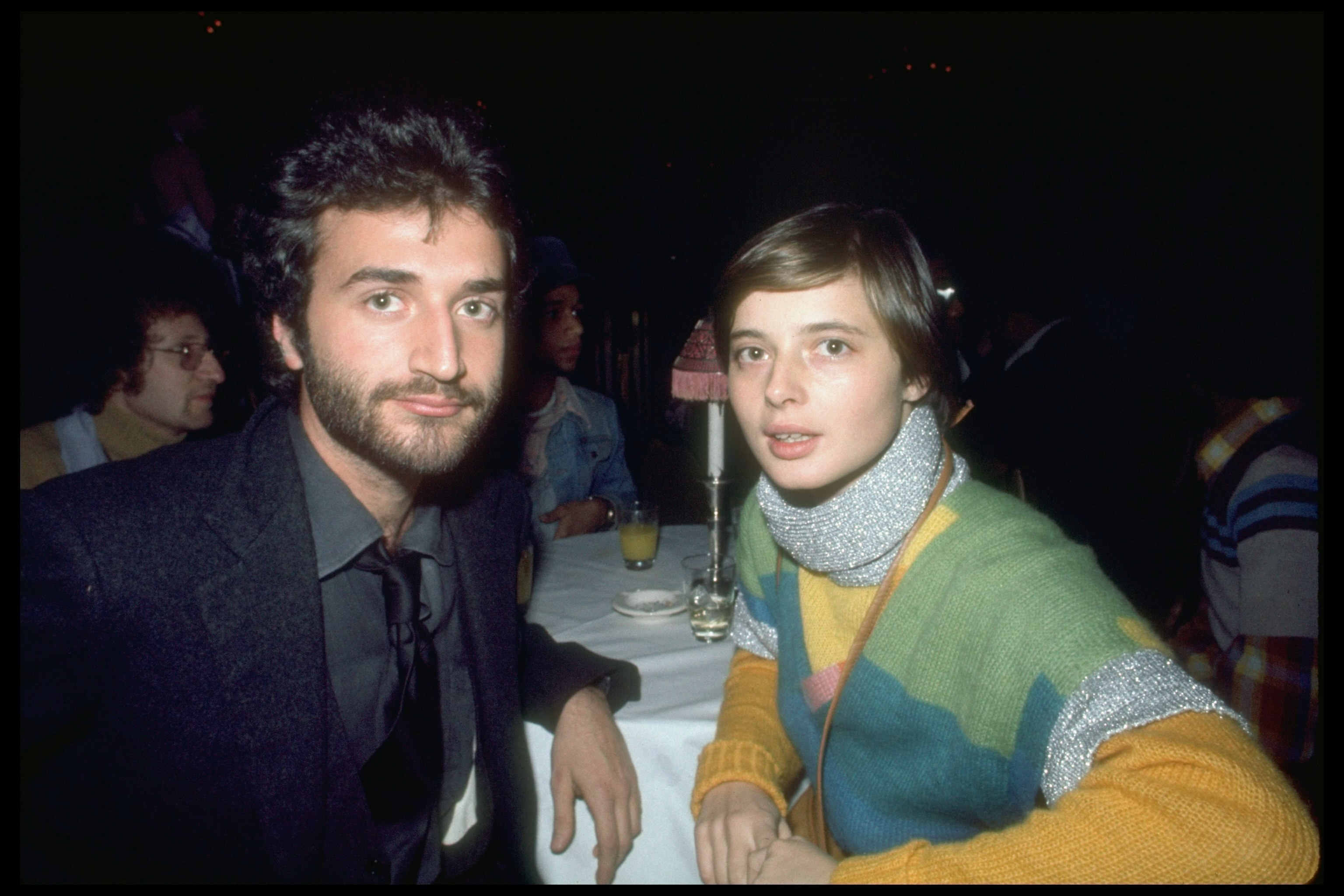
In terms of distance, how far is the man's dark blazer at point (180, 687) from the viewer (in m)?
0.96

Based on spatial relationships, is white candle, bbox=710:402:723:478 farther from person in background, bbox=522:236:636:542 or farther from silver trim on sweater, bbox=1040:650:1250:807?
person in background, bbox=522:236:636:542

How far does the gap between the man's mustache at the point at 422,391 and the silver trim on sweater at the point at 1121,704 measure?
46.8 inches

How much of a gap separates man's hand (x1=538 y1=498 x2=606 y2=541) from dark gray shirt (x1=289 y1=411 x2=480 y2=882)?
144 cm

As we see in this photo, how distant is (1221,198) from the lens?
5.01 m

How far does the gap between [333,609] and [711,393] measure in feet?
3.44

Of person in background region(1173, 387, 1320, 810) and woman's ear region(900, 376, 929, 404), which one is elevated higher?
woman's ear region(900, 376, 929, 404)

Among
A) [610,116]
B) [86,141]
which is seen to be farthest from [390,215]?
[610,116]

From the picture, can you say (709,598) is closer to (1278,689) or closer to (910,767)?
(910,767)

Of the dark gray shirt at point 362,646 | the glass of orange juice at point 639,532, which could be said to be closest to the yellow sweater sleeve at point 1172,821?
the dark gray shirt at point 362,646

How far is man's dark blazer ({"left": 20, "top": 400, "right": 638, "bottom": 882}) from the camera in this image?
3.16 ft

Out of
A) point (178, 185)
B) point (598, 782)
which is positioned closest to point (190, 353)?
point (178, 185)

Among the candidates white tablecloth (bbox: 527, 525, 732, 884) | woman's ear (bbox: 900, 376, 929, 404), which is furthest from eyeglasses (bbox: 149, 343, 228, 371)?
woman's ear (bbox: 900, 376, 929, 404)

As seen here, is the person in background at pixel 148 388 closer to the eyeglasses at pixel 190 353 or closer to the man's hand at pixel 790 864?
the eyeglasses at pixel 190 353

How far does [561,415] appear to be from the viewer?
11.8ft
